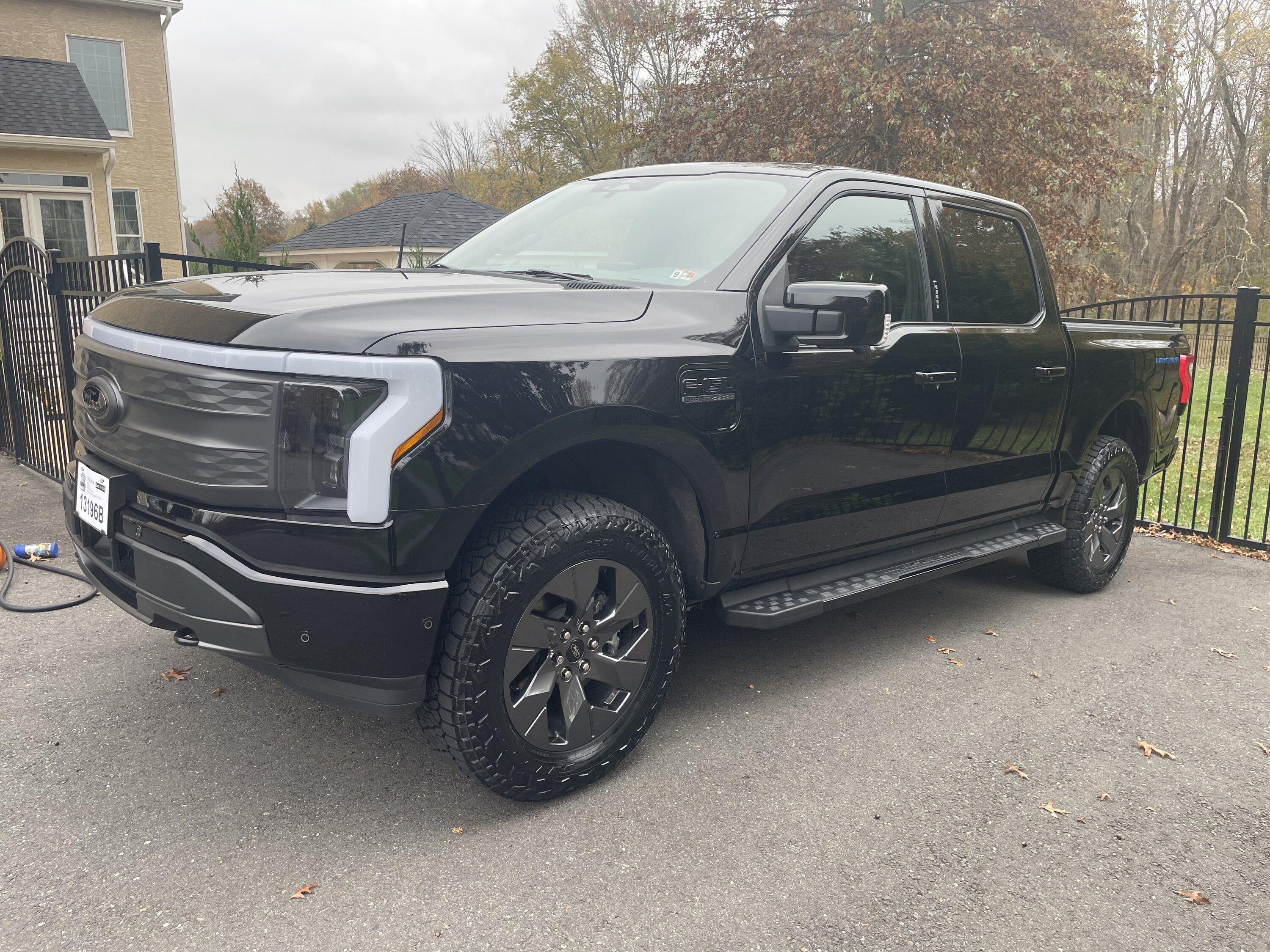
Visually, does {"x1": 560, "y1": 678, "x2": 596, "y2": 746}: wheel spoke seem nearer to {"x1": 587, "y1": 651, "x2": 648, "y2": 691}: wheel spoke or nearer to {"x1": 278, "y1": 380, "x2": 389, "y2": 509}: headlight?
{"x1": 587, "y1": 651, "x2": 648, "y2": 691}: wheel spoke

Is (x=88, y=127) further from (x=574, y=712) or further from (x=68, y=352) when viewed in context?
(x=574, y=712)

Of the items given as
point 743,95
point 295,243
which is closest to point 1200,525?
point 743,95

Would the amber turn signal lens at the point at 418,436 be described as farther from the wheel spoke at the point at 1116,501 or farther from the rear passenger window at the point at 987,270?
the wheel spoke at the point at 1116,501

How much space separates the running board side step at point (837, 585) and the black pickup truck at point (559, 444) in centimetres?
2

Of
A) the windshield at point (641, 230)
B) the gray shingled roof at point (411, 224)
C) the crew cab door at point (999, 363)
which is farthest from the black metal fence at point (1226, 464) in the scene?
the gray shingled roof at point (411, 224)

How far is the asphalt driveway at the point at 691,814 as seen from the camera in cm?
238

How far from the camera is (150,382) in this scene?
265 centimetres

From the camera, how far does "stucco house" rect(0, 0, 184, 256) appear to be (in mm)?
19125

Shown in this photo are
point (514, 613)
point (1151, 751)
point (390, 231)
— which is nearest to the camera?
point (514, 613)

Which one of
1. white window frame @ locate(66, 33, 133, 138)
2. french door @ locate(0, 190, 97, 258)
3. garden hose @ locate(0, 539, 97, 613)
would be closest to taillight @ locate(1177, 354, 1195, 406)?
garden hose @ locate(0, 539, 97, 613)

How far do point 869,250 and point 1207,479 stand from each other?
26.3 feet

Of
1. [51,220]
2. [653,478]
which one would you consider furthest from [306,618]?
[51,220]

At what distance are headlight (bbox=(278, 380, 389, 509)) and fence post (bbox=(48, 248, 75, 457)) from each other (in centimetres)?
450

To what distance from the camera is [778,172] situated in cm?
377
